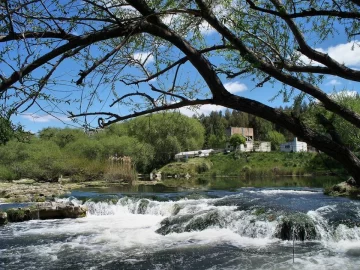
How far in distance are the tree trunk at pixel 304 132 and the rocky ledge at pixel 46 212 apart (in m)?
14.6

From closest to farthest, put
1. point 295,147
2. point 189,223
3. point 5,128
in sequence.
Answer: point 5,128 → point 189,223 → point 295,147

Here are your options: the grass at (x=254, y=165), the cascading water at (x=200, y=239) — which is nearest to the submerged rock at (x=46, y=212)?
the cascading water at (x=200, y=239)

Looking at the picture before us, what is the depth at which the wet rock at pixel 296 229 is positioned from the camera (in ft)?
38.7

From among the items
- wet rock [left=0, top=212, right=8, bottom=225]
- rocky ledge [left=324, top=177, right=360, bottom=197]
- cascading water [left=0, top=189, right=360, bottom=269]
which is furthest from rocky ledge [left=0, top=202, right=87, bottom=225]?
rocky ledge [left=324, top=177, right=360, bottom=197]

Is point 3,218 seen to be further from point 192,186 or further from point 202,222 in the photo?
point 192,186

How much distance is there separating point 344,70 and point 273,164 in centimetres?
4336

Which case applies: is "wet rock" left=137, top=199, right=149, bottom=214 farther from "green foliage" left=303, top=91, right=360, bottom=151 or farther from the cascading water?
"green foliage" left=303, top=91, right=360, bottom=151

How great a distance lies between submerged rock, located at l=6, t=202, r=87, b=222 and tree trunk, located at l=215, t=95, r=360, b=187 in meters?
14.6

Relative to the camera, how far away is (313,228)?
475 inches

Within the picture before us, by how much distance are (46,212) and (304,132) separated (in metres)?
15.0

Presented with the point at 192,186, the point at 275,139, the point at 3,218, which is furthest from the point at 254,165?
the point at 3,218

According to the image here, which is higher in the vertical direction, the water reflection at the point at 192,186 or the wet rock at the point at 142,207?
the water reflection at the point at 192,186

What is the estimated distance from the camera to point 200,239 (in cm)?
1188

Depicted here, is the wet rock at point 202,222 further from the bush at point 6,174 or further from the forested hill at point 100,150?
the bush at point 6,174
